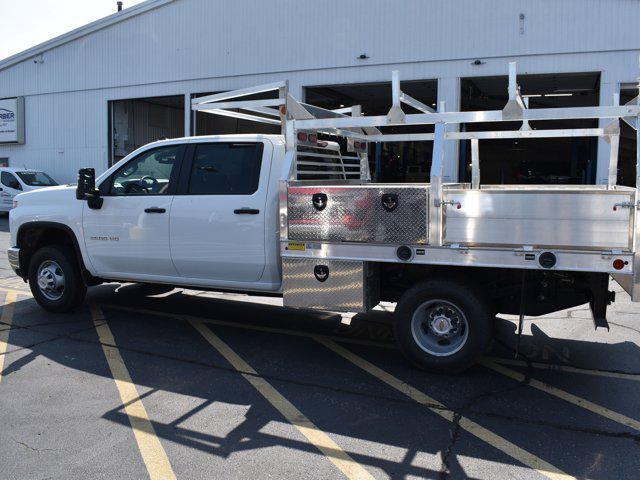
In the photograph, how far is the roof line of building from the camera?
20.7 m

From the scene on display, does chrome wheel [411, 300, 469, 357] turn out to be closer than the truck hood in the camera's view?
Yes

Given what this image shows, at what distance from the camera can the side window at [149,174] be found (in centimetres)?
627

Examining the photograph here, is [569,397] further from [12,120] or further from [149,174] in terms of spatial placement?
[12,120]

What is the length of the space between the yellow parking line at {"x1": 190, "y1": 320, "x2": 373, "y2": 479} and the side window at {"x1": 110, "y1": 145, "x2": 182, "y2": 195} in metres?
1.76

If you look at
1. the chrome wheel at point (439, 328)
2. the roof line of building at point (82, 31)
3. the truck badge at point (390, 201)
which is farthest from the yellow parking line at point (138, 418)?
the roof line of building at point (82, 31)

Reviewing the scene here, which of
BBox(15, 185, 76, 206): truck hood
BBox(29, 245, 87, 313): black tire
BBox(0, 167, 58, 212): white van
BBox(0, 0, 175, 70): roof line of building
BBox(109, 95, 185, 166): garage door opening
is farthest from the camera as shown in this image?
BBox(109, 95, 185, 166): garage door opening

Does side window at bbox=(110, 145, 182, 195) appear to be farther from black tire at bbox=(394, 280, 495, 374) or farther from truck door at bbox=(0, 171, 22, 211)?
truck door at bbox=(0, 171, 22, 211)

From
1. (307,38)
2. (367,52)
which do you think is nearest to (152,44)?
(307,38)

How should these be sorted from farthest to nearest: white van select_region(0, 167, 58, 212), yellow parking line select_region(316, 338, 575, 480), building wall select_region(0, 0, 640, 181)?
white van select_region(0, 167, 58, 212), building wall select_region(0, 0, 640, 181), yellow parking line select_region(316, 338, 575, 480)

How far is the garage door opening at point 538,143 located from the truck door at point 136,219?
22.3ft

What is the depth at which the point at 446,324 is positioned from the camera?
5055 millimetres

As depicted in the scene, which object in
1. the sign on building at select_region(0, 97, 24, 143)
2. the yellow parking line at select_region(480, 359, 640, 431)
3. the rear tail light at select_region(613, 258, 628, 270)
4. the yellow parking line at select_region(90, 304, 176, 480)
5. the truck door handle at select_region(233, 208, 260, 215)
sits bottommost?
the yellow parking line at select_region(90, 304, 176, 480)

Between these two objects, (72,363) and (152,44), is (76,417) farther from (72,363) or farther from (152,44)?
(152,44)

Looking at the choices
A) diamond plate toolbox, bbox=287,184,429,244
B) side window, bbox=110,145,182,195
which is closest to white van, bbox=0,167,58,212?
side window, bbox=110,145,182,195
